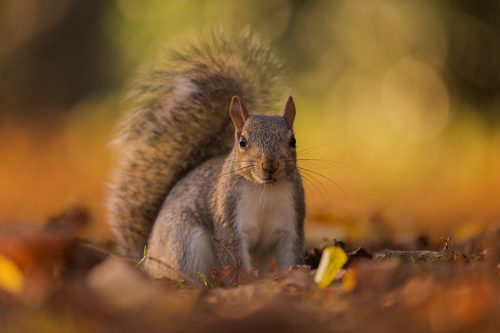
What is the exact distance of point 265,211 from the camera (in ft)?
9.52

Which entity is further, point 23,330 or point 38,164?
point 38,164

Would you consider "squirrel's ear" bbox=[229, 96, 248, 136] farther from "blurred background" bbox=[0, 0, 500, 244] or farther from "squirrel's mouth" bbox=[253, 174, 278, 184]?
"blurred background" bbox=[0, 0, 500, 244]

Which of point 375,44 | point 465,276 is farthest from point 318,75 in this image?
point 465,276

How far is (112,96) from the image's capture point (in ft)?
30.7

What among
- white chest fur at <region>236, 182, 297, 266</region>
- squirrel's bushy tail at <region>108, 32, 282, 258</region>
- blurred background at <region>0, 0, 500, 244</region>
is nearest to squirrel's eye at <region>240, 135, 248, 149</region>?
white chest fur at <region>236, 182, 297, 266</region>

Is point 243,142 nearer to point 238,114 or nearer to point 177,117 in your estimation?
point 238,114

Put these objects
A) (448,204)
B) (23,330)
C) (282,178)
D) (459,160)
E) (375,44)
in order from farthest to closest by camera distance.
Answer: (375,44)
(459,160)
(448,204)
(282,178)
(23,330)

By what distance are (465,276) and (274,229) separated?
4.57 feet

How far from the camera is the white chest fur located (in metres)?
2.88

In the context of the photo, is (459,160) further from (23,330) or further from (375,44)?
(23,330)

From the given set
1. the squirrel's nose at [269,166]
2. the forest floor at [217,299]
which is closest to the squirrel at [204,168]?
the squirrel's nose at [269,166]

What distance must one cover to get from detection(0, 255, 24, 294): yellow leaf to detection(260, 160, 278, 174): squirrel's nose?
1.34 meters

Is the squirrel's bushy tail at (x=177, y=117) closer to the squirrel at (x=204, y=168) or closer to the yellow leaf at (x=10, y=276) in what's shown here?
the squirrel at (x=204, y=168)

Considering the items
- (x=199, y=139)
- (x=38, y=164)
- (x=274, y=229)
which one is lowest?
(x=274, y=229)
